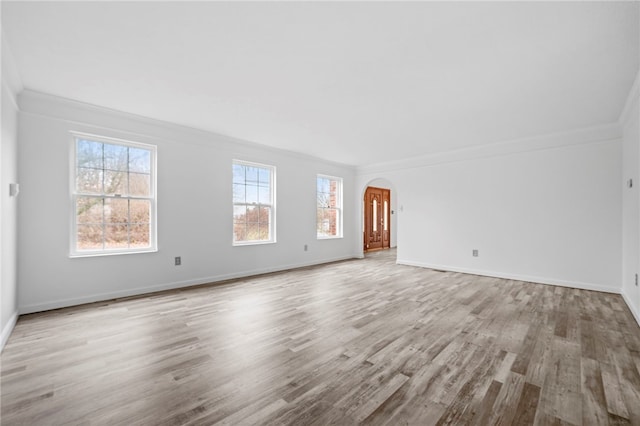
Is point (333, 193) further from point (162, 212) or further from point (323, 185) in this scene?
point (162, 212)

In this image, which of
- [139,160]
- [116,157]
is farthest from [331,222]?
[116,157]

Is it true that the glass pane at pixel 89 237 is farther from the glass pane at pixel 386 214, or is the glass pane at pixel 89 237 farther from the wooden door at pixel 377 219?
the glass pane at pixel 386 214

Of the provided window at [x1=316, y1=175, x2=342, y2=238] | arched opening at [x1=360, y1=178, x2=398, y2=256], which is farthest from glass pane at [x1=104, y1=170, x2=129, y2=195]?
arched opening at [x1=360, y1=178, x2=398, y2=256]

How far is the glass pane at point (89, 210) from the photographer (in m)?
3.73

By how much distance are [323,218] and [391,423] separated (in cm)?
574

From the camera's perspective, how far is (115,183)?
159 inches

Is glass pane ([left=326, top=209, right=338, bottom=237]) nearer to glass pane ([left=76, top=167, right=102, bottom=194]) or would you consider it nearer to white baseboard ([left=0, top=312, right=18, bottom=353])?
glass pane ([left=76, top=167, right=102, bottom=194])

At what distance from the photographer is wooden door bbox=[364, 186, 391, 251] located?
31.8 ft

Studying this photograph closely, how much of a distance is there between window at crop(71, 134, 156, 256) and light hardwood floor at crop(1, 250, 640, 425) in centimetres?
86

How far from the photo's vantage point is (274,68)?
2.69 m

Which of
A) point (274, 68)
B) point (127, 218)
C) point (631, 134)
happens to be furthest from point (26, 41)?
point (631, 134)

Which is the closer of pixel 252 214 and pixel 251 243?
pixel 251 243

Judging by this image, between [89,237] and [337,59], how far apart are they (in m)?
3.90

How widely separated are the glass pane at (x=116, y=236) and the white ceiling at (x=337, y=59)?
65.0 inches
